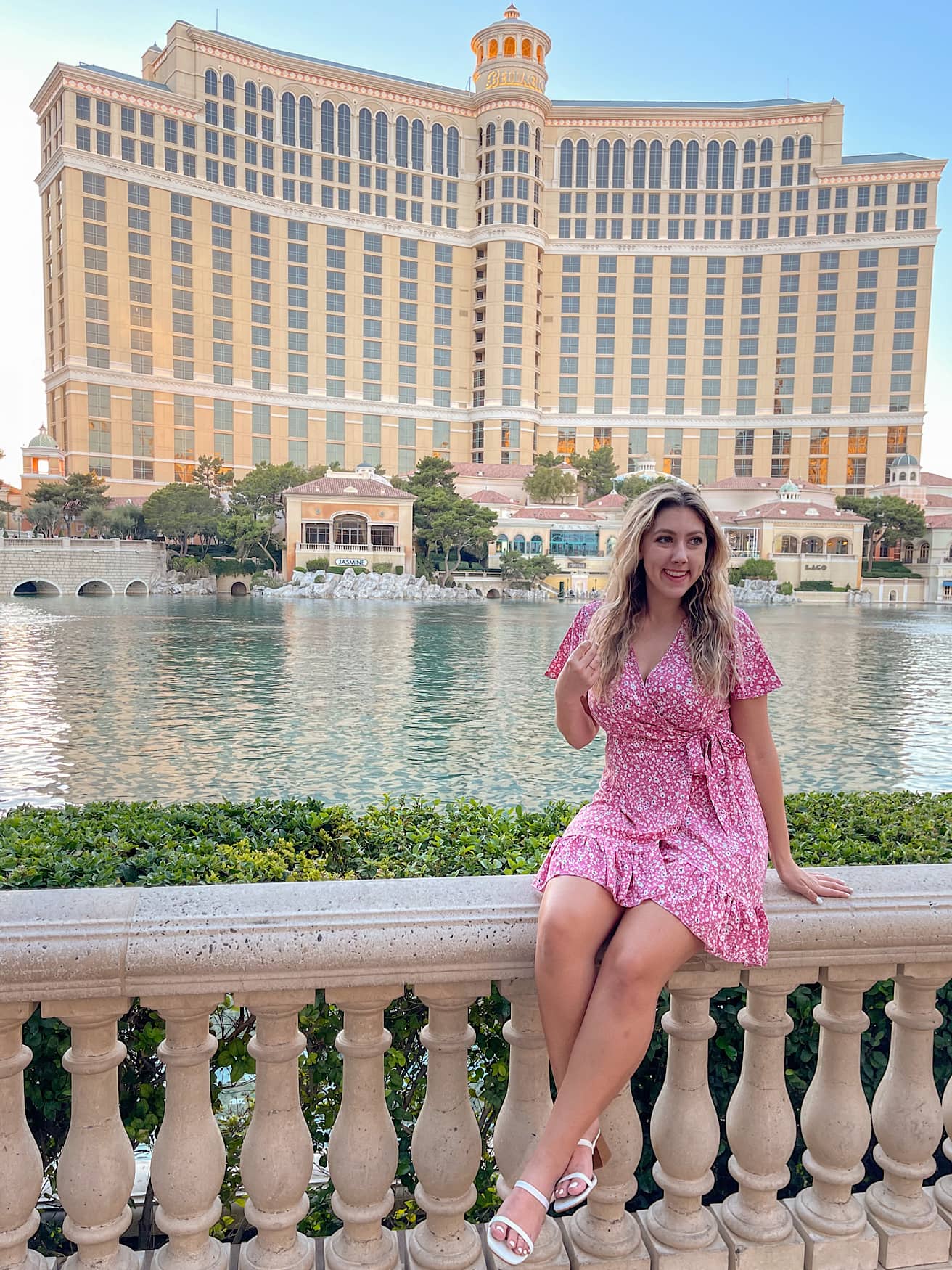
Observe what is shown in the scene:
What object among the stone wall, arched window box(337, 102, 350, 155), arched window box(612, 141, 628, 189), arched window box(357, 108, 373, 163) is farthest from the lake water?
arched window box(612, 141, 628, 189)

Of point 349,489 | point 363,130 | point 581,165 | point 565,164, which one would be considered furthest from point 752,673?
point 581,165

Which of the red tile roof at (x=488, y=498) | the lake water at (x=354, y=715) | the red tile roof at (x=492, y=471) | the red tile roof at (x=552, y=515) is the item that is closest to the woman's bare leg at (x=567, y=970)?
the lake water at (x=354, y=715)

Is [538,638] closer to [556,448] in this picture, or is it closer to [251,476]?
[251,476]

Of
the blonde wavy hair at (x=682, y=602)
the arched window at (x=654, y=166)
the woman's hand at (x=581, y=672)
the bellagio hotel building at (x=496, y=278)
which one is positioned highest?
the arched window at (x=654, y=166)

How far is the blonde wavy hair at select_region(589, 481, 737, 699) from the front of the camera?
2.46 metres

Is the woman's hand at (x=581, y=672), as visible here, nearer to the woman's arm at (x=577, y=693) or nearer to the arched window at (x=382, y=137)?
the woman's arm at (x=577, y=693)

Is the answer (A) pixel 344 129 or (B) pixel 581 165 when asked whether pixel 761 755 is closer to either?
(A) pixel 344 129

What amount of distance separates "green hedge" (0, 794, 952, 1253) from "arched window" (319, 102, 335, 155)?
88.7 metres

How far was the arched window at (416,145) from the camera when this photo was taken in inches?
3280

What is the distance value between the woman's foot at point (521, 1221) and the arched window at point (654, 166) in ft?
314

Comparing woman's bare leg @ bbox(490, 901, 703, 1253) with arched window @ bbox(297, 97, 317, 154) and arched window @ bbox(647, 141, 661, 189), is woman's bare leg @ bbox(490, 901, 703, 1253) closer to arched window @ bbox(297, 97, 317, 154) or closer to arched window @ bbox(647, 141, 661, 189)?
arched window @ bbox(297, 97, 317, 154)

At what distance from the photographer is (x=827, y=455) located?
8538 centimetres

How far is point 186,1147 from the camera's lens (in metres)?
1.93

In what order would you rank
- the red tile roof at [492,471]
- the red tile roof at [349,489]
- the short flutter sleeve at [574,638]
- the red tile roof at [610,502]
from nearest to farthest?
the short flutter sleeve at [574,638] → the red tile roof at [349,489] → the red tile roof at [610,502] → the red tile roof at [492,471]
